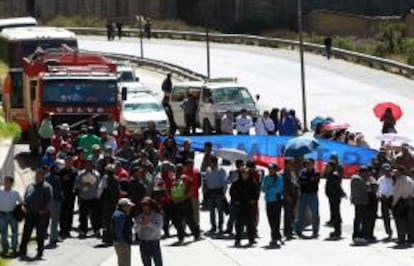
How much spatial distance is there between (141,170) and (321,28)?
61081 mm

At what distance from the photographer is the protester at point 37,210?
75.9ft

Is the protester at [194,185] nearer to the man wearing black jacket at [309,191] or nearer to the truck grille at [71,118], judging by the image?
the man wearing black jacket at [309,191]

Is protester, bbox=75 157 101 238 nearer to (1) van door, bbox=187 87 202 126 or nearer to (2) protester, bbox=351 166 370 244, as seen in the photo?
(2) protester, bbox=351 166 370 244

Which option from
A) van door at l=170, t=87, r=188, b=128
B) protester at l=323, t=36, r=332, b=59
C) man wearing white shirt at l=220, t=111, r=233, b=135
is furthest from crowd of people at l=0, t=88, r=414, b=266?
protester at l=323, t=36, r=332, b=59

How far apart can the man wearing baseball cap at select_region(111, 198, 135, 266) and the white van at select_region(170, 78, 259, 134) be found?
64.3 ft

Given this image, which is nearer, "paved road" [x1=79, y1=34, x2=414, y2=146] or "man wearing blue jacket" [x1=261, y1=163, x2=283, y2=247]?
"man wearing blue jacket" [x1=261, y1=163, x2=283, y2=247]

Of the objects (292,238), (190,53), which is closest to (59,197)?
(292,238)

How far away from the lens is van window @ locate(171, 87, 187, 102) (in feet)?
143

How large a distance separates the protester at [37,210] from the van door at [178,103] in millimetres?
19260

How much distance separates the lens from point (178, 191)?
2386 cm

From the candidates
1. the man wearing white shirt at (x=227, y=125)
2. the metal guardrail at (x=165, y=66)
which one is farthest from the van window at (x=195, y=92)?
the metal guardrail at (x=165, y=66)

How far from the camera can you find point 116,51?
227 feet

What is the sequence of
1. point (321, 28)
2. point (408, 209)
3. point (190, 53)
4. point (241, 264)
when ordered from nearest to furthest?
point (241, 264), point (408, 209), point (190, 53), point (321, 28)

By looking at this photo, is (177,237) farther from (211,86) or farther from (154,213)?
(211,86)
